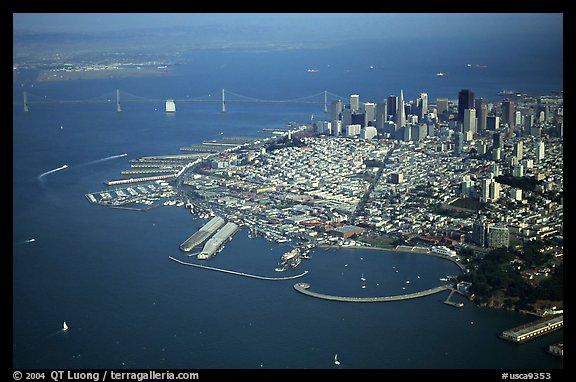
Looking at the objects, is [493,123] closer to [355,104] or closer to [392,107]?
[392,107]

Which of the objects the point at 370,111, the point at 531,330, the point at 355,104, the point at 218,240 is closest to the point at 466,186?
the point at 218,240

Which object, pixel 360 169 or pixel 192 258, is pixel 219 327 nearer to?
pixel 192 258

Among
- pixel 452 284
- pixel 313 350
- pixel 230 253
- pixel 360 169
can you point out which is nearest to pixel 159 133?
pixel 360 169

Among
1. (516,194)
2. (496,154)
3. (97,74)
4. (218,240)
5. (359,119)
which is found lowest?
(218,240)

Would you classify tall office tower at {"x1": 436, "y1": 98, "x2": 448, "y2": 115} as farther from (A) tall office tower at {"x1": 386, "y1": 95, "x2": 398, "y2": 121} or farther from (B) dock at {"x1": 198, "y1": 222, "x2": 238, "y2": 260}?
(B) dock at {"x1": 198, "y1": 222, "x2": 238, "y2": 260}

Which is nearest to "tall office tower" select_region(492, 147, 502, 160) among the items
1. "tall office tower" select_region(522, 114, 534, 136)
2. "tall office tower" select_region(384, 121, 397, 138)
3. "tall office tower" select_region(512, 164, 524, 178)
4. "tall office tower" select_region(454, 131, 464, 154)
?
"tall office tower" select_region(454, 131, 464, 154)

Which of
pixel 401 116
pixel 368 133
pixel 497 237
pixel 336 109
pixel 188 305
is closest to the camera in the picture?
pixel 188 305

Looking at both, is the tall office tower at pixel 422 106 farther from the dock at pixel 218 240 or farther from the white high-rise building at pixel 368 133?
the dock at pixel 218 240

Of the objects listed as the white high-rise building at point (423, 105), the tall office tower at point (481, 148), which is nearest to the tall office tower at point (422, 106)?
the white high-rise building at point (423, 105)
